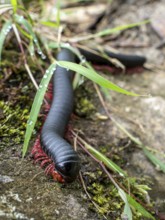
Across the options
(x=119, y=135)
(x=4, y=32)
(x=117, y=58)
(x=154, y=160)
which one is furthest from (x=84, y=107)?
(x=117, y=58)

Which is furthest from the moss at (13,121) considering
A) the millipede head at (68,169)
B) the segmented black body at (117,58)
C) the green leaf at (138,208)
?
the segmented black body at (117,58)

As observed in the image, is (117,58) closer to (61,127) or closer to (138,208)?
(61,127)

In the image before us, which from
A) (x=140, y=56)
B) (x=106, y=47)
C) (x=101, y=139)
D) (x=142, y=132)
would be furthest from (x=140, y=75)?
(x=101, y=139)

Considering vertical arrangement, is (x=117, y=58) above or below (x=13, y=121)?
above

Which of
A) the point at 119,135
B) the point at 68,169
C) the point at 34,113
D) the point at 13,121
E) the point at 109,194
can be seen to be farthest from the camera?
the point at 119,135

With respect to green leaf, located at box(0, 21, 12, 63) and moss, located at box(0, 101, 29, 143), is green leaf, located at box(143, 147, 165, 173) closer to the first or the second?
moss, located at box(0, 101, 29, 143)

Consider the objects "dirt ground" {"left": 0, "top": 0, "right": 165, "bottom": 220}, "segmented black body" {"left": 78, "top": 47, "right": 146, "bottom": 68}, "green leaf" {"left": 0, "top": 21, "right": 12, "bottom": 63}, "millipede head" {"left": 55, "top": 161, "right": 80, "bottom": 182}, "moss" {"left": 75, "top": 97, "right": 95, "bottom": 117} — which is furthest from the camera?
"segmented black body" {"left": 78, "top": 47, "right": 146, "bottom": 68}

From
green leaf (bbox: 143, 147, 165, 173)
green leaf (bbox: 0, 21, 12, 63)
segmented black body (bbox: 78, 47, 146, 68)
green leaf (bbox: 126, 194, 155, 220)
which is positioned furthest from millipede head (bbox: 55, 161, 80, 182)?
segmented black body (bbox: 78, 47, 146, 68)
